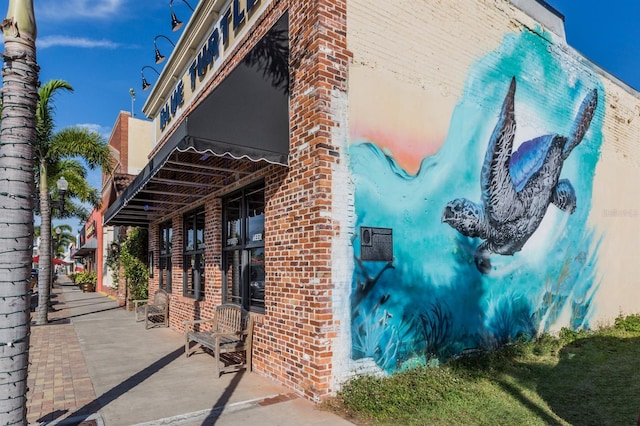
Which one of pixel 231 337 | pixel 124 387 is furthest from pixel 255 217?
pixel 124 387

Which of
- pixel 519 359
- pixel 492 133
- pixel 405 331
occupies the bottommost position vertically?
pixel 519 359

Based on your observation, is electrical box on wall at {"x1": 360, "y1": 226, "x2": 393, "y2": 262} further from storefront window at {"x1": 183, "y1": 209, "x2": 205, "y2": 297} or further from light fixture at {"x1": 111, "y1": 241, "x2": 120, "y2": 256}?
light fixture at {"x1": 111, "y1": 241, "x2": 120, "y2": 256}

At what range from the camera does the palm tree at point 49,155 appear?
1391cm

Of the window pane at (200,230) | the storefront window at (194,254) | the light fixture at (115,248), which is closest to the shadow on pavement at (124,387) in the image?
the storefront window at (194,254)

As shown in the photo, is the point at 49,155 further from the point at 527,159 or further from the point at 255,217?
the point at 527,159

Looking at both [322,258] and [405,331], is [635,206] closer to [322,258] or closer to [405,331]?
[405,331]

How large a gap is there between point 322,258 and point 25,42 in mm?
3527

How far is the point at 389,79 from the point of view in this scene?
20.4ft

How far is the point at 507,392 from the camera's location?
565cm

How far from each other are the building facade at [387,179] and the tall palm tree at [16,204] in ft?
6.69

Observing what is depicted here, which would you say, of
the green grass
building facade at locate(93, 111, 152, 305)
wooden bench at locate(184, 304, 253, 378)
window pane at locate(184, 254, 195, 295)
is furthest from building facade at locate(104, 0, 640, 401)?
building facade at locate(93, 111, 152, 305)

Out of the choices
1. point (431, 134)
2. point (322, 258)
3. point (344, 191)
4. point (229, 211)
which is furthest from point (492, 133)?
point (229, 211)

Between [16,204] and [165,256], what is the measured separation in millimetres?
10436

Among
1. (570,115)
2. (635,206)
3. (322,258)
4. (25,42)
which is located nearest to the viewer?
(25,42)
